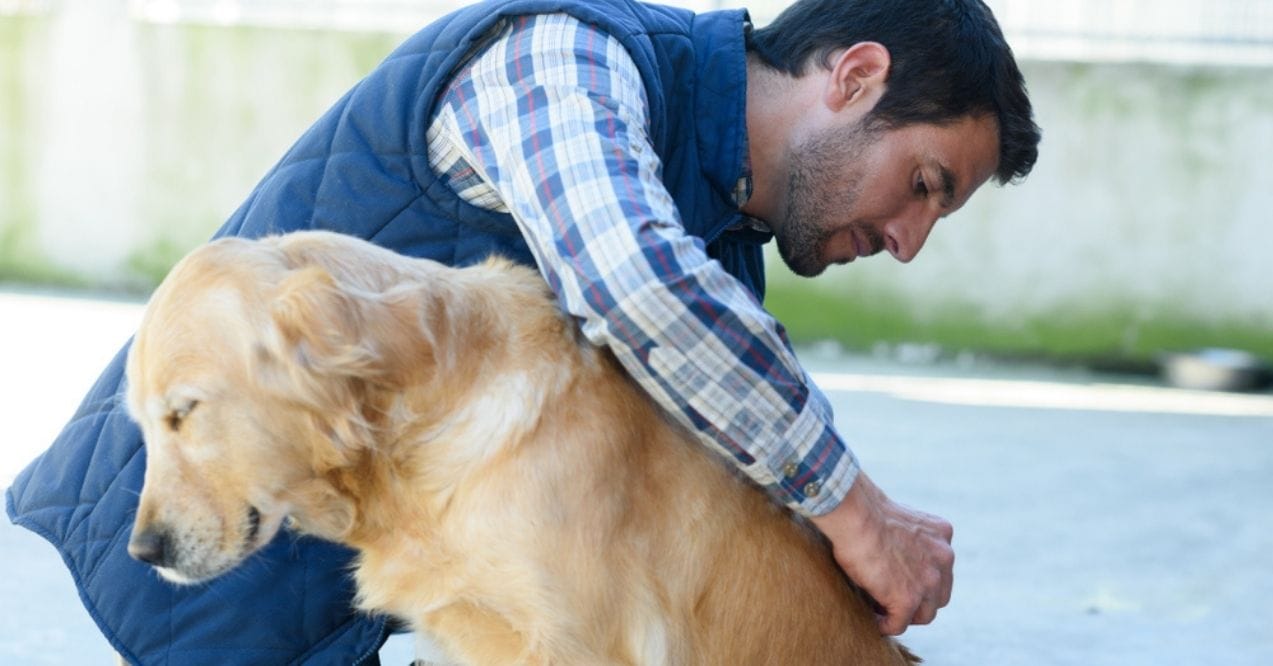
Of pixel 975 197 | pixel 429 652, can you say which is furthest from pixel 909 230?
pixel 975 197

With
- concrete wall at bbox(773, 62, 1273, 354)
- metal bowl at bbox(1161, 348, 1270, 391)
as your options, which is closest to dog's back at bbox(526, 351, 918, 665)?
metal bowl at bbox(1161, 348, 1270, 391)

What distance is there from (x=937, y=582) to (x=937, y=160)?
788mm

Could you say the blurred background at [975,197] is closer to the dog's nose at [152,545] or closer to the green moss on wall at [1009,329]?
the green moss on wall at [1009,329]

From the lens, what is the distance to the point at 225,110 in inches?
378

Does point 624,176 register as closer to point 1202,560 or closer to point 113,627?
point 113,627

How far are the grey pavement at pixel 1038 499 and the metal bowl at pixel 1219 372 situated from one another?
0.71ft

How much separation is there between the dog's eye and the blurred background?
7.36 meters

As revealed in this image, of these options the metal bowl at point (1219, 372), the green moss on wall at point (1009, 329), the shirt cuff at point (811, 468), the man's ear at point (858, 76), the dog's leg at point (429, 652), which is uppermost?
the man's ear at point (858, 76)

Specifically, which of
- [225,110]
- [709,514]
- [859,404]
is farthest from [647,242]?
[225,110]

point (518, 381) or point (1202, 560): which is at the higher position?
point (518, 381)

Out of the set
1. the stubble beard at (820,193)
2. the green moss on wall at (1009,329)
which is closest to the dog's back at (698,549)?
the stubble beard at (820,193)

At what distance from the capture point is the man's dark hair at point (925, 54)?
8.64 feet

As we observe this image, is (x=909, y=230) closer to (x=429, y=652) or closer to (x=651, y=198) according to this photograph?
(x=651, y=198)

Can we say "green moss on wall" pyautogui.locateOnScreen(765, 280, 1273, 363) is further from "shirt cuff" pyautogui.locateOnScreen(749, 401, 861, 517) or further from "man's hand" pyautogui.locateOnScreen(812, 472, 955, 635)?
"shirt cuff" pyautogui.locateOnScreen(749, 401, 861, 517)
